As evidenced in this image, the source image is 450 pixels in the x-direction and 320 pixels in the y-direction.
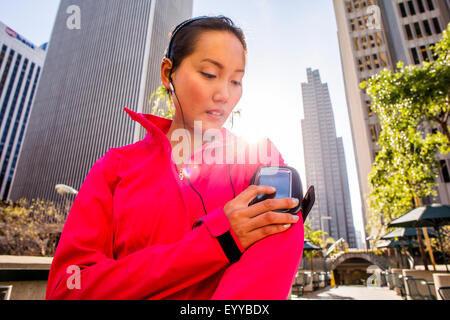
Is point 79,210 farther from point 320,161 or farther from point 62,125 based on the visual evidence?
point 320,161

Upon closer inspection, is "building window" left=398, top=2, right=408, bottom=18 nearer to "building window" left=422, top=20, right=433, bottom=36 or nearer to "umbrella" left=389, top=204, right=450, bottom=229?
"building window" left=422, top=20, right=433, bottom=36

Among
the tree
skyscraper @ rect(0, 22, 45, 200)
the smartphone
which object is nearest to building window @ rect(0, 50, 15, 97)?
skyscraper @ rect(0, 22, 45, 200)

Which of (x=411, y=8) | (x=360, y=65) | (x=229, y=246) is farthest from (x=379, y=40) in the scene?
(x=229, y=246)

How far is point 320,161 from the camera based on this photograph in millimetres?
108000

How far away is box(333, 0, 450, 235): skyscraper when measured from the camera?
38438 mm

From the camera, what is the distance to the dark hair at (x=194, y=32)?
1.24 meters

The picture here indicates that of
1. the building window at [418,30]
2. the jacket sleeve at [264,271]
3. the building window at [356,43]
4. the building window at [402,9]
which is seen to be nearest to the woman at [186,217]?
the jacket sleeve at [264,271]

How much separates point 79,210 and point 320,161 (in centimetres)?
11493

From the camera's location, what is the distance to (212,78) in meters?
1.18

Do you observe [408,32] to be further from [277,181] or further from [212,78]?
[277,181]

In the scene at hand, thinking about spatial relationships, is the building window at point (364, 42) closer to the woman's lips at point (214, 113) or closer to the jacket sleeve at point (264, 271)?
the woman's lips at point (214, 113)

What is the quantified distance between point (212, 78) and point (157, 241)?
2.48 feet


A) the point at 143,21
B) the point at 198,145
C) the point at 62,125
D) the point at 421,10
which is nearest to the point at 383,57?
the point at 421,10

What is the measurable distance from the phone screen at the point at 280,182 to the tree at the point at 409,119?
350 inches
